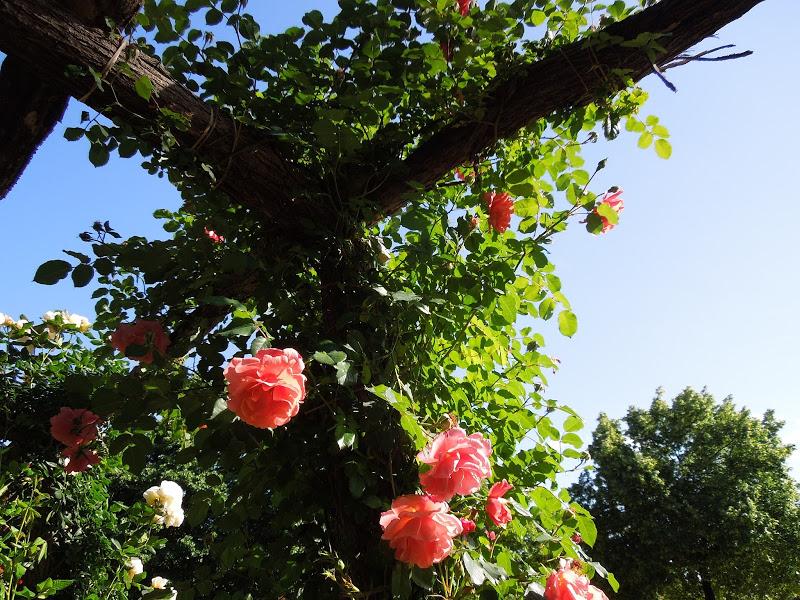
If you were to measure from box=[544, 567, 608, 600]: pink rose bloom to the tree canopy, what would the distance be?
0.05ft

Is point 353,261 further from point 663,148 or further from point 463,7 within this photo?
point 663,148

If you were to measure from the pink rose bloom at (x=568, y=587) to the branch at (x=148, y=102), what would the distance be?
125 centimetres

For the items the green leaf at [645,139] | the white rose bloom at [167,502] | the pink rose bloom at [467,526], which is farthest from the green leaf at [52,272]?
the white rose bloom at [167,502]

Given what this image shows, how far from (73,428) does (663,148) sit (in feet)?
7.11

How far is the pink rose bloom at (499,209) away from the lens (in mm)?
1653

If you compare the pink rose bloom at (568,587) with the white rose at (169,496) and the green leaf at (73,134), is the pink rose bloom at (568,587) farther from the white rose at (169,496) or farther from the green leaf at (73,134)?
the white rose at (169,496)

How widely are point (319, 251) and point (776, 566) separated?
1623cm

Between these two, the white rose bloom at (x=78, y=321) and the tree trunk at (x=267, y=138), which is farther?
the white rose bloom at (x=78, y=321)

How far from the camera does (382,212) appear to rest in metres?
1.73

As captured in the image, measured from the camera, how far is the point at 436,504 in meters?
1.01

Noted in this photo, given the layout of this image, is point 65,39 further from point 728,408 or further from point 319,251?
point 728,408

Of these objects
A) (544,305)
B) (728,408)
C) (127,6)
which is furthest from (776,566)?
(127,6)

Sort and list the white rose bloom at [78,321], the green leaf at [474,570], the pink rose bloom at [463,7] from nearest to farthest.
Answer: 1. the green leaf at [474,570]
2. the pink rose bloom at [463,7]
3. the white rose bloom at [78,321]

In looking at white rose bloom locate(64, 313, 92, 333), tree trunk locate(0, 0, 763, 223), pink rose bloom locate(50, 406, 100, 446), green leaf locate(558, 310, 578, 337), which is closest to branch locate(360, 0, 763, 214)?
tree trunk locate(0, 0, 763, 223)
